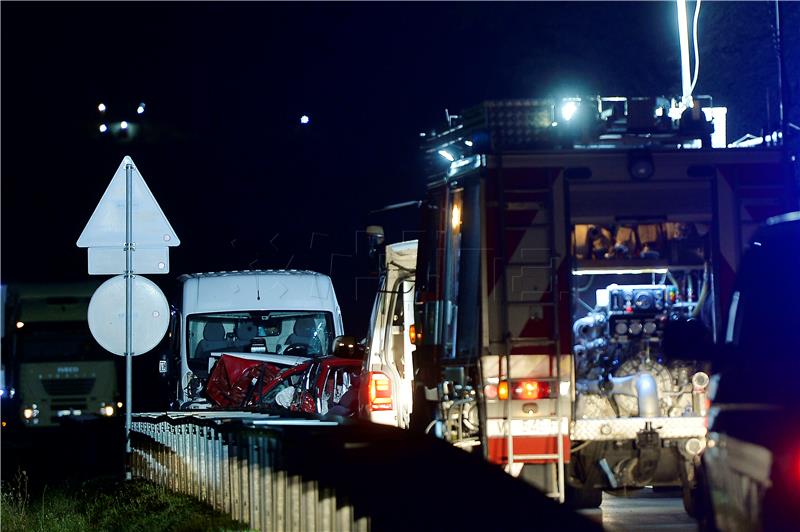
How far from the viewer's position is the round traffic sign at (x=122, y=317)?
1355 centimetres

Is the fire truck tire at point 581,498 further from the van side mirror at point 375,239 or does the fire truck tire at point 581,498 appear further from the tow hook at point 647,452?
the van side mirror at point 375,239

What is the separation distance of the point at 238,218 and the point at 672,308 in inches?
2058

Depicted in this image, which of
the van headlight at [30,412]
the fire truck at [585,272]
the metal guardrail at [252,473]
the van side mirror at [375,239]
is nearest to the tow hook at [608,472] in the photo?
the fire truck at [585,272]

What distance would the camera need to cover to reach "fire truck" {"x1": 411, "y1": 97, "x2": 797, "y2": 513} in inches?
462

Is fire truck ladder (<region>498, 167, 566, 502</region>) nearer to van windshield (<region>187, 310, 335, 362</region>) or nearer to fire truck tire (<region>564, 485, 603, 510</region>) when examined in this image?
fire truck tire (<region>564, 485, 603, 510</region>)

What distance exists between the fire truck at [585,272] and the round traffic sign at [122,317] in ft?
8.54

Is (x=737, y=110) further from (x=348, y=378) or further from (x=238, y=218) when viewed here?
(x=238, y=218)

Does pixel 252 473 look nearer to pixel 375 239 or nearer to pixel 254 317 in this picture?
pixel 375 239

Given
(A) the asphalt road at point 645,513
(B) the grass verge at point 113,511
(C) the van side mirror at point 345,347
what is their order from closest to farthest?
(B) the grass verge at point 113,511 → (A) the asphalt road at point 645,513 → (C) the van side mirror at point 345,347

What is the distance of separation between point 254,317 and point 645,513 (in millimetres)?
12766

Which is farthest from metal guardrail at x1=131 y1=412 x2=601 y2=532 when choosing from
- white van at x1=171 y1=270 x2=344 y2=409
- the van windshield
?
the van windshield

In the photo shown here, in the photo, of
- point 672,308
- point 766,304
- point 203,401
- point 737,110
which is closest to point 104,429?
point 203,401

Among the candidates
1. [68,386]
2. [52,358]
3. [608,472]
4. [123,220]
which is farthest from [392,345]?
[52,358]

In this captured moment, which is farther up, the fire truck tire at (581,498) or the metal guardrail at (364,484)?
the metal guardrail at (364,484)
